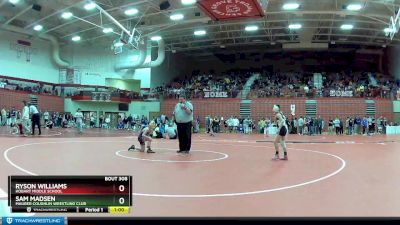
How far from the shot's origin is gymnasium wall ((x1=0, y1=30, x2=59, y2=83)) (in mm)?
32938

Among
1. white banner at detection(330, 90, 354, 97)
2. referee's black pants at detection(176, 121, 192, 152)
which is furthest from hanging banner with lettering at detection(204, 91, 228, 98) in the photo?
referee's black pants at detection(176, 121, 192, 152)

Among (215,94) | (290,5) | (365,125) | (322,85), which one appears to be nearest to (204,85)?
(215,94)

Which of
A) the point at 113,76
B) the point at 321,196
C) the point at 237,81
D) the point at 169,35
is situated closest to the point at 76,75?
the point at 113,76

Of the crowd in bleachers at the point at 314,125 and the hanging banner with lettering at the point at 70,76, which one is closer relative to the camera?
the crowd in bleachers at the point at 314,125

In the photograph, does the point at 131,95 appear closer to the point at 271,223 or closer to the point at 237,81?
the point at 237,81

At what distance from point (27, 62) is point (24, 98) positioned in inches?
199

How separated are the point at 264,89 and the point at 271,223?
106ft

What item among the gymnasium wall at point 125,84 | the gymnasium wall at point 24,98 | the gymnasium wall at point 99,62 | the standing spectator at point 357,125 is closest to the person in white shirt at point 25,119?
the gymnasium wall at point 24,98

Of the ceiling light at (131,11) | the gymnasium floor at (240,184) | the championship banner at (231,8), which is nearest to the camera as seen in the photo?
the gymnasium floor at (240,184)

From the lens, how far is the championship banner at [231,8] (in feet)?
40.5

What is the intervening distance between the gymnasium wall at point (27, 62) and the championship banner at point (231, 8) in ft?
87.0

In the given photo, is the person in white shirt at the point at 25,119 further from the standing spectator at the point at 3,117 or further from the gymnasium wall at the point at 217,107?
the gymnasium wall at the point at 217,107

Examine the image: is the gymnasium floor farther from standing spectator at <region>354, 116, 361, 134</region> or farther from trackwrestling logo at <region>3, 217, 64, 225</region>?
standing spectator at <region>354, 116, 361, 134</region>
